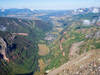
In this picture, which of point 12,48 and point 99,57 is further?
point 12,48

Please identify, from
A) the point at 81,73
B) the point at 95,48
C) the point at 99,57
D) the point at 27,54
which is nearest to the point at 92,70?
the point at 81,73

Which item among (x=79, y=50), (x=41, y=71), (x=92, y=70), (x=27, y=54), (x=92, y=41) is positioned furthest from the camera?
(x=27, y=54)

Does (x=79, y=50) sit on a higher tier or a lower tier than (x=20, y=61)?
higher

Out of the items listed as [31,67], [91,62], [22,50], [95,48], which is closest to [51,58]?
[31,67]

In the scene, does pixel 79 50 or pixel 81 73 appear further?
pixel 79 50

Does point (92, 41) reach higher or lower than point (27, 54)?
higher

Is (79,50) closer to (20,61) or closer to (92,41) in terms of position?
(92,41)

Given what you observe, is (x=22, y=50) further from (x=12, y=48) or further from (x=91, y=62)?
(x=91, y=62)

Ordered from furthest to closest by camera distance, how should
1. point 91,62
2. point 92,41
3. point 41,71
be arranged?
1. point 92,41
2. point 41,71
3. point 91,62

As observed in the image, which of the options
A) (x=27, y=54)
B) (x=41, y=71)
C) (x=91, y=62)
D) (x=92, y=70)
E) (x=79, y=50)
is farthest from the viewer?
(x=27, y=54)
